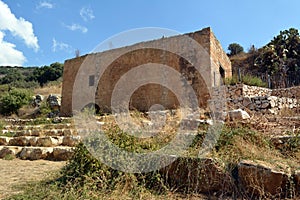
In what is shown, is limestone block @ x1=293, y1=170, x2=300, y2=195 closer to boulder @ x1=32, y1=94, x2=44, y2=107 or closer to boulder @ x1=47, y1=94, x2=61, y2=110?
boulder @ x1=47, y1=94, x2=61, y2=110

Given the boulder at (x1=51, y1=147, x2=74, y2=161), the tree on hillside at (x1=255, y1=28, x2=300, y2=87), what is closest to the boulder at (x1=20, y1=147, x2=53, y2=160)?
the boulder at (x1=51, y1=147, x2=74, y2=161)

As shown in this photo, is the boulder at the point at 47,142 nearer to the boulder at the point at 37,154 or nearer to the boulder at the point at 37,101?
the boulder at the point at 37,154

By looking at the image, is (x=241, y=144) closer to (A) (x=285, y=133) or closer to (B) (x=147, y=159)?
(A) (x=285, y=133)

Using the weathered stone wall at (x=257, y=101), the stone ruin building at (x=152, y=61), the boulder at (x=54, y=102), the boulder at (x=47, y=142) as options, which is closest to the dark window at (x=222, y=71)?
the stone ruin building at (x=152, y=61)

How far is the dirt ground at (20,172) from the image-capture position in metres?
3.39

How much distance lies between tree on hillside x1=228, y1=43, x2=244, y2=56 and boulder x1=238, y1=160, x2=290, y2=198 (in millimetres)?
26885

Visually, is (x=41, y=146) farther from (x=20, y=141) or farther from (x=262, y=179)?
(x=262, y=179)

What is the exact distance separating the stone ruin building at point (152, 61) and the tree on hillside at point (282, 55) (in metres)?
5.56

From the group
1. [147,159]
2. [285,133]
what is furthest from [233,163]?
[285,133]

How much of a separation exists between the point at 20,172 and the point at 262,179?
3.91m

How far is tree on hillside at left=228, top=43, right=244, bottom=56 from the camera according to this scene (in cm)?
2784

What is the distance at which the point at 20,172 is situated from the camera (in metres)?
4.40

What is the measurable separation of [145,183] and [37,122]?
8.99m

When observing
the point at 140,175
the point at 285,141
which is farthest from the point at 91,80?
the point at 285,141
